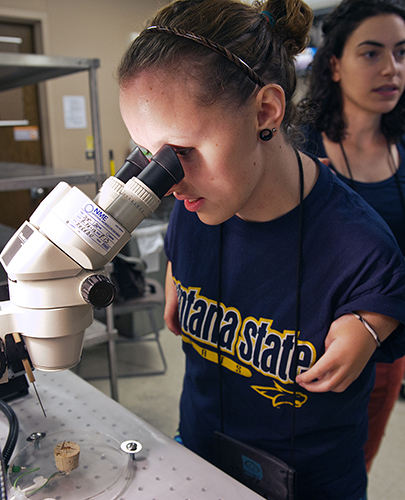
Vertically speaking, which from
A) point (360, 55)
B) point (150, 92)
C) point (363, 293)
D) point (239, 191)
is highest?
point (360, 55)

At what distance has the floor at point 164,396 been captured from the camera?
6.16ft

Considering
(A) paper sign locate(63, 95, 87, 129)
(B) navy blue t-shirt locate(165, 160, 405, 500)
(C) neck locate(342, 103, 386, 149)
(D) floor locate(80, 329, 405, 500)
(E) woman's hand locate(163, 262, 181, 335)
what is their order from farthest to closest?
(A) paper sign locate(63, 95, 87, 129) < (D) floor locate(80, 329, 405, 500) < (C) neck locate(342, 103, 386, 149) < (E) woman's hand locate(163, 262, 181, 335) < (B) navy blue t-shirt locate(165, 160, 405, 500)

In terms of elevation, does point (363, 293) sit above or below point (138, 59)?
below

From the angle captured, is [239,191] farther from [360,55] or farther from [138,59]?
[360,55]

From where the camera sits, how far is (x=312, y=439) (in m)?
0.86

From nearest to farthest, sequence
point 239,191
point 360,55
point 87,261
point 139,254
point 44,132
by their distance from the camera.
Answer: point 87,261, point 239,191, point 360,55, point 139,254, point 44,132

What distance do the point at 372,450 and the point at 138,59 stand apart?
1283mm

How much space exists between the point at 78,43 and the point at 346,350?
3930 millimetres

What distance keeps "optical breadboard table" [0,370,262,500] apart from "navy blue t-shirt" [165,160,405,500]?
180mm

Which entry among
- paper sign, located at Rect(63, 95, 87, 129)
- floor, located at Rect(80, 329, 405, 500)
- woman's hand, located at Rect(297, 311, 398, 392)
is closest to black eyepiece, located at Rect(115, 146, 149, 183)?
woman's hand, located at Rect(297, 311, 398, 392)

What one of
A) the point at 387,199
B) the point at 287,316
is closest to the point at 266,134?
the point at 287,316

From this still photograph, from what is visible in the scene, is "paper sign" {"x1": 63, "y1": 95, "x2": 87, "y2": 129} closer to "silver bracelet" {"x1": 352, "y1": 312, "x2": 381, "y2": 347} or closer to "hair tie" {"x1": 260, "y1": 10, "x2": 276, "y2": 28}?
"hair tie" {"x1": 260, "y1": 10, "x2": 276, "y2": 28}

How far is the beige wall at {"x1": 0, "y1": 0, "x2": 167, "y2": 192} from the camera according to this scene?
144 inches

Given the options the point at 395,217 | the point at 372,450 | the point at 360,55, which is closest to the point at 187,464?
the point at 372,450
